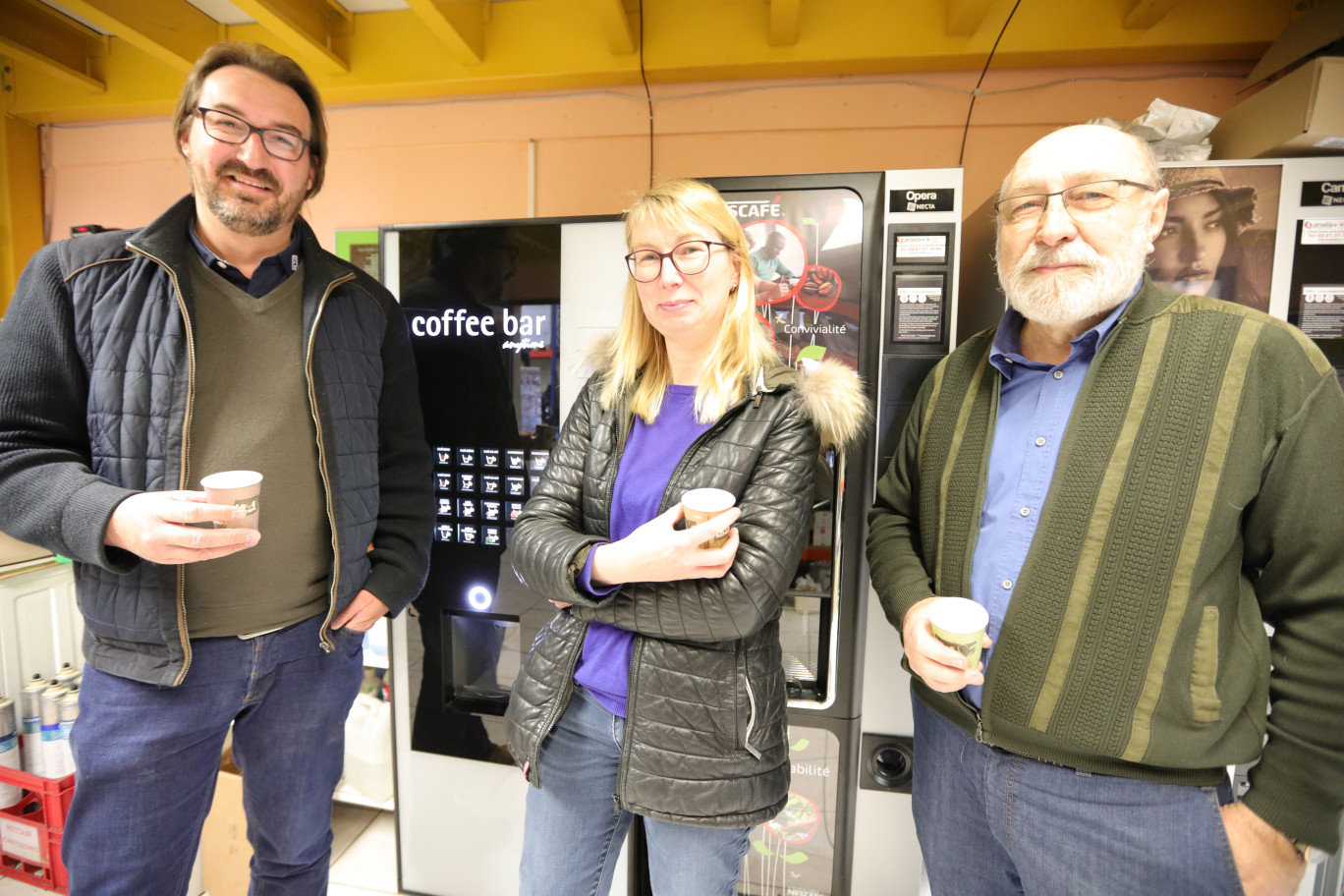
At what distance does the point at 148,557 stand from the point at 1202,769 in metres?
1.69

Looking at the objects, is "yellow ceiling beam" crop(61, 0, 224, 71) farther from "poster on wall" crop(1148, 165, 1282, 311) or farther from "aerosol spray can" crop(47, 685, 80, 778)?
"poster on wall" crop(1148, 165, 1282, 311)

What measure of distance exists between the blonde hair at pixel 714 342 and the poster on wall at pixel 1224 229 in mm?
1322

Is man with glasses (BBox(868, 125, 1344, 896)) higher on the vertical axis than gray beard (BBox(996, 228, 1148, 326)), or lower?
lower

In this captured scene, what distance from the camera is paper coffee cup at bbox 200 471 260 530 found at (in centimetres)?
100

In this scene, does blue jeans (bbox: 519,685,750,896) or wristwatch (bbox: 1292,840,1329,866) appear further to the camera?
blue jeans (bbox: 519,685,750,896)

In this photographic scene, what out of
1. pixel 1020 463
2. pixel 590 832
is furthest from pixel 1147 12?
pixel 590 832

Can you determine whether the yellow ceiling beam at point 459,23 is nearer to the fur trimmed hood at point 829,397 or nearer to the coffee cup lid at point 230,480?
the coffee cup lid at point 230,480

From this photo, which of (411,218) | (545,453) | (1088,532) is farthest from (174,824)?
(411,218)

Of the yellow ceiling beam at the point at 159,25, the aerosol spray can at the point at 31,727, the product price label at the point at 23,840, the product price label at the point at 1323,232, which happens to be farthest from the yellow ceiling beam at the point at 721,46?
the product price label at the point at 23,840

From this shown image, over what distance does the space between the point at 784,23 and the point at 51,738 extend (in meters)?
3.35

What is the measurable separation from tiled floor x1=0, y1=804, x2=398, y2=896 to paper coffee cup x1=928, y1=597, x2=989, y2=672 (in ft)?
6.84

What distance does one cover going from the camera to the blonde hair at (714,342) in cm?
111

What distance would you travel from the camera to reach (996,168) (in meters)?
2.47

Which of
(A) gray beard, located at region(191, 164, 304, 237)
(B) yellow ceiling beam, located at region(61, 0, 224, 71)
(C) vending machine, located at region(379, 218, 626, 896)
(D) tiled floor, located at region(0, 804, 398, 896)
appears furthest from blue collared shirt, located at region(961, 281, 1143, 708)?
(B) yellow ceiling beam, located at region(61, 0, 224, 71)
